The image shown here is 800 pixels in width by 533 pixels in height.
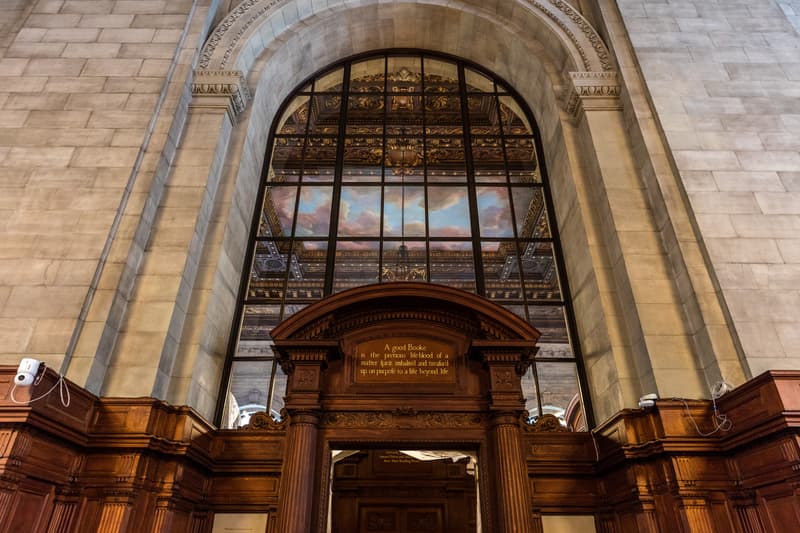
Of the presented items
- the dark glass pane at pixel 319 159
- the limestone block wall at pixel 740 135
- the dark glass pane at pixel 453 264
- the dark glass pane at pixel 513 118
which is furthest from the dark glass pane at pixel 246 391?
the dark glass pane at pixel 513 118

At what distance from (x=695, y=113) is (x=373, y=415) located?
22.2 ft

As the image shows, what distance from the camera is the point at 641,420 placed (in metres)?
5.85

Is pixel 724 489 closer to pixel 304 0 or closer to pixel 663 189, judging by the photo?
pixel 663 189

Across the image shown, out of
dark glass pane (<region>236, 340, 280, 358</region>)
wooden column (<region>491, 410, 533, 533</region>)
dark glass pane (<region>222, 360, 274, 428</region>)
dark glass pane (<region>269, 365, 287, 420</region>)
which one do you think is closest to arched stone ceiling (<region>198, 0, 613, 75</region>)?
dark glass pane (<region>236, 340, 280, 358</region>)

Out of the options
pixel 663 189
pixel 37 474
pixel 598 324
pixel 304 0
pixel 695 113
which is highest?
pixel 304 0

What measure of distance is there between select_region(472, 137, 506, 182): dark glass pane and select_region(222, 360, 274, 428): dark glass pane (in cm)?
552

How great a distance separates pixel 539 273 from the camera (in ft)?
28.7

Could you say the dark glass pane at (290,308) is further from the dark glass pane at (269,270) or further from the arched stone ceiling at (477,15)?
the arched stone ceiling at (477,15)

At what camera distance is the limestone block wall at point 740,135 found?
19.9 ft

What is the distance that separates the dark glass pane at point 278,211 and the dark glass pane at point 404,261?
6.29ft

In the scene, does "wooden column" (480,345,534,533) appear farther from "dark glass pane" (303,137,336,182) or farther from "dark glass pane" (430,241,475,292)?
"dark glass pane" (303,137,336,182)

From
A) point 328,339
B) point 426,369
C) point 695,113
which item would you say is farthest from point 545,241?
point 328,339

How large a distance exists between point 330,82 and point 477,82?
136 inches

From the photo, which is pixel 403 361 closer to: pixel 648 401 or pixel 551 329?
pixel 551 329
